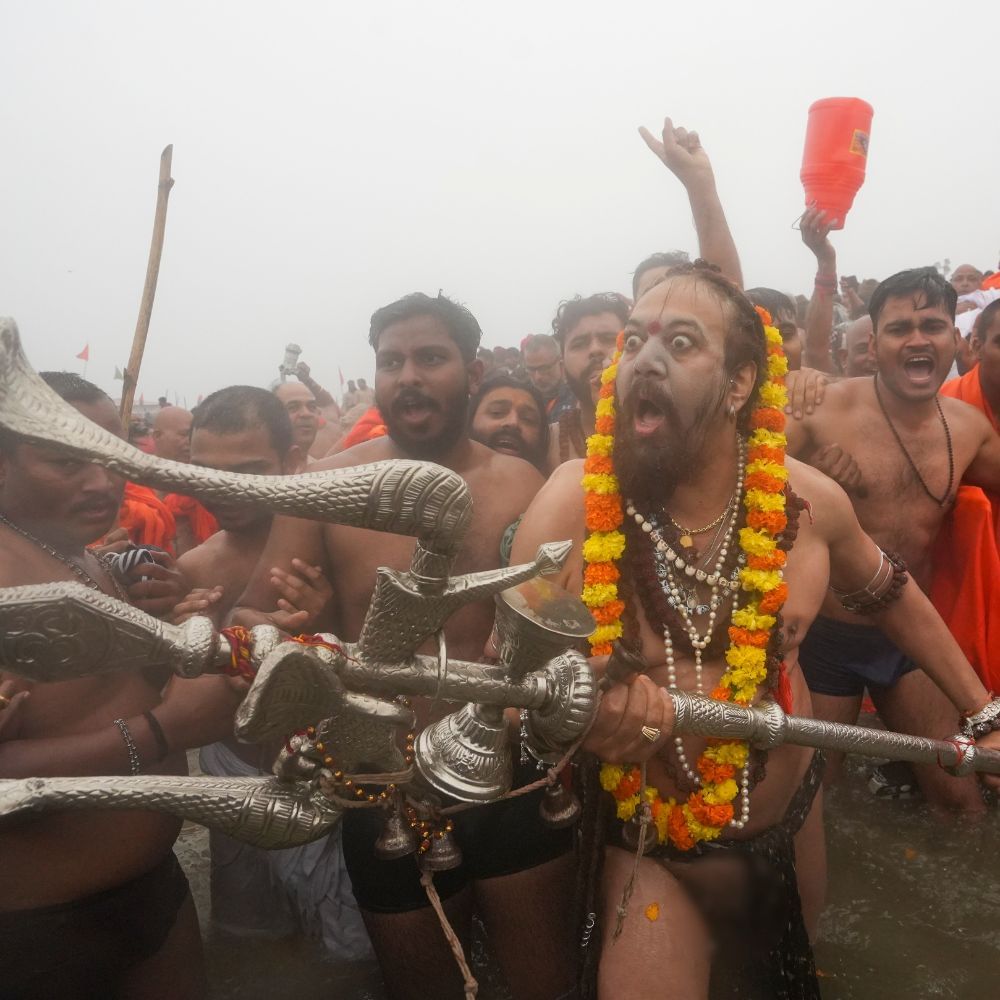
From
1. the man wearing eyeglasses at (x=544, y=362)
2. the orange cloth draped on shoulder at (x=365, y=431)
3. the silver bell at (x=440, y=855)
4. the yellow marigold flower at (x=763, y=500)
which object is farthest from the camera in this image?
the man wearing eyeglasses at (x=544, y=362)

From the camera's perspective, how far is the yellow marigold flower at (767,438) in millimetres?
2441

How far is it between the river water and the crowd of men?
0.14m

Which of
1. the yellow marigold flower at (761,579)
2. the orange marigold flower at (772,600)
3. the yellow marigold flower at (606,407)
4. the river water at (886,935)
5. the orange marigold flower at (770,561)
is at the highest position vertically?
the yellow marigold flower at (606,407)

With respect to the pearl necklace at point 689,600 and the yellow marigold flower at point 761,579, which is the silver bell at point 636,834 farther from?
the yellow marigold flower at point 761,579

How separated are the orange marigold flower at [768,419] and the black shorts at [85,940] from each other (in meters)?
2.32

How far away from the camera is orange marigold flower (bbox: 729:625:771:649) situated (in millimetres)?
2197

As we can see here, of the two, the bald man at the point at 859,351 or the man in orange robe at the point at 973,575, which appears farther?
the bald man at the point at 859,351

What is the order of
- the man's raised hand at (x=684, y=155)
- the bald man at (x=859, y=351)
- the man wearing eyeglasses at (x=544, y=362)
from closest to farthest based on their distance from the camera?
the man's raised hand at (x=684, y=155)
the bald man at (x=859, y=351)
the man wearing eyeglasses at (x=544, y=362)

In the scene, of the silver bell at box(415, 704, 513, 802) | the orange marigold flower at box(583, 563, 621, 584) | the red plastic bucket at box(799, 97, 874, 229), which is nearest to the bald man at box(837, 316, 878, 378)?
the red plastic bucket at box(799, 97, 874, 229)

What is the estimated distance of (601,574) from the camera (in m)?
2.23

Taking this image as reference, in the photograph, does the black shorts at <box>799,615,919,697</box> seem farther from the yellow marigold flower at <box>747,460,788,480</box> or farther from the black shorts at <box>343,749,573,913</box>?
the black shorts at <box>343,749,573,913</box>

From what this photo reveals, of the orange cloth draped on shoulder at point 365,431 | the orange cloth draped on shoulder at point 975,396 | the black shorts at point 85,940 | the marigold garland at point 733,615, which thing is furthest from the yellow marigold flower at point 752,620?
the orange cloth draped on shoulder at point 365,431

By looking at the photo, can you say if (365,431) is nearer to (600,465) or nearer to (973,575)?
(600,465)

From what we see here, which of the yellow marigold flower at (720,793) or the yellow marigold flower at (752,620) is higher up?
the yellow marigold flower at (752,620)
